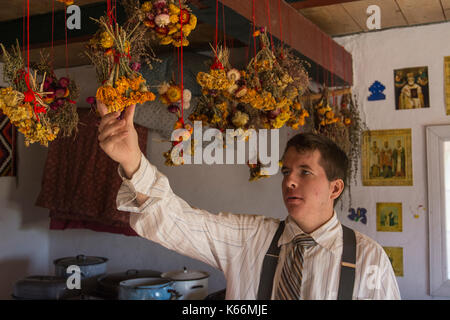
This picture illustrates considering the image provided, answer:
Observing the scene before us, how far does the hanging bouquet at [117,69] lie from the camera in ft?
4.37

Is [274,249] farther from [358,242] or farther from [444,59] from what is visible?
[444,59]

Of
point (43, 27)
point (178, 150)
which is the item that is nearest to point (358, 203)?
point (178, 150)

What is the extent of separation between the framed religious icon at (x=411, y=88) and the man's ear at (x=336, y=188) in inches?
72.4

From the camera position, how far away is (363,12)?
2977 mm

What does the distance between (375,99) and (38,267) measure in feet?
11.3

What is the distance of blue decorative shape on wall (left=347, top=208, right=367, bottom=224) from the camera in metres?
3.27

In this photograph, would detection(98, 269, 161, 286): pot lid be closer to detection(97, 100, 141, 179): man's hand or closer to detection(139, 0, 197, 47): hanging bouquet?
detection(139, 0, 197, 47): hanging bouquet

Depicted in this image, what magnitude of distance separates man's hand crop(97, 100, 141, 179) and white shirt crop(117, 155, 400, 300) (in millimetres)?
81

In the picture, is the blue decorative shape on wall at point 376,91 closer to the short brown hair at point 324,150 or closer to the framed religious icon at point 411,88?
the framed religious icon at point 411,88

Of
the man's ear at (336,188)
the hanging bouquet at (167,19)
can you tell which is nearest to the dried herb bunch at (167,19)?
the hanging bouquet at (167,19)

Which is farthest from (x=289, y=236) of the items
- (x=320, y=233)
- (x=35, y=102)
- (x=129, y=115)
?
(x=35, y=102)
